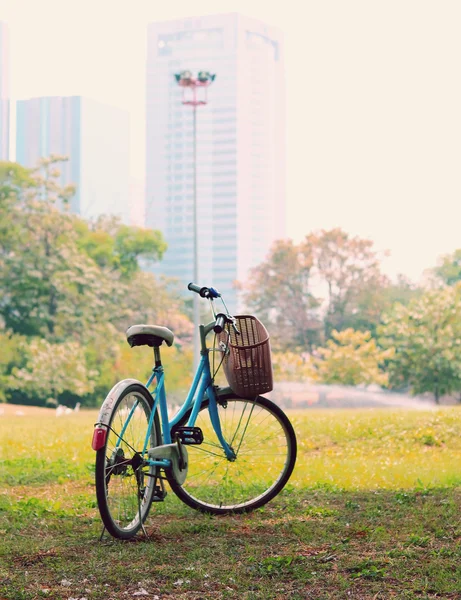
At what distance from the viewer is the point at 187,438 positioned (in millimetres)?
4051

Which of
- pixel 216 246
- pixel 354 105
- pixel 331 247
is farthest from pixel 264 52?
pixel 331 247

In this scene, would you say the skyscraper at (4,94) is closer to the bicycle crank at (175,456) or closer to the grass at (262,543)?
the grass at (262,543)

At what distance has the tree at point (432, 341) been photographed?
23.2m

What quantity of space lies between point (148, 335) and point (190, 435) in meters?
0.52

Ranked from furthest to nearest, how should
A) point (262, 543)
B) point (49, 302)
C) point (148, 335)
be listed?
point (49, 302) < point (148, 335) < point (262, 543)

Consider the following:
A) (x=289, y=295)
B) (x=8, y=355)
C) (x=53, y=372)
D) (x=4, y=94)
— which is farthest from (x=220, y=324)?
(x=4, y=94)

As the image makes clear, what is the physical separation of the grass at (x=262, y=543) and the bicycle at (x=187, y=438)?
0.13 m

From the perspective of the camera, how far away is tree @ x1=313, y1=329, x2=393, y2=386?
2417 cm

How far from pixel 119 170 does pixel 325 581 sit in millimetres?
37920

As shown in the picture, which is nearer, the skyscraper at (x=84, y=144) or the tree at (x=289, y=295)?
the tree at (x=289, y=295)

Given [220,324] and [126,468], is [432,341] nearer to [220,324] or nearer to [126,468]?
[220,324]

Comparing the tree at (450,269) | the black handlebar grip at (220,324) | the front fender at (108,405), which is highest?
the tree at (450,269)

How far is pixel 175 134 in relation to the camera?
44.1 meters

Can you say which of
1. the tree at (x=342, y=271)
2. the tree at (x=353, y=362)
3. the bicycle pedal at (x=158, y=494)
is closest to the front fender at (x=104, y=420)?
the bicycle pedal at (x=158, y=494)
